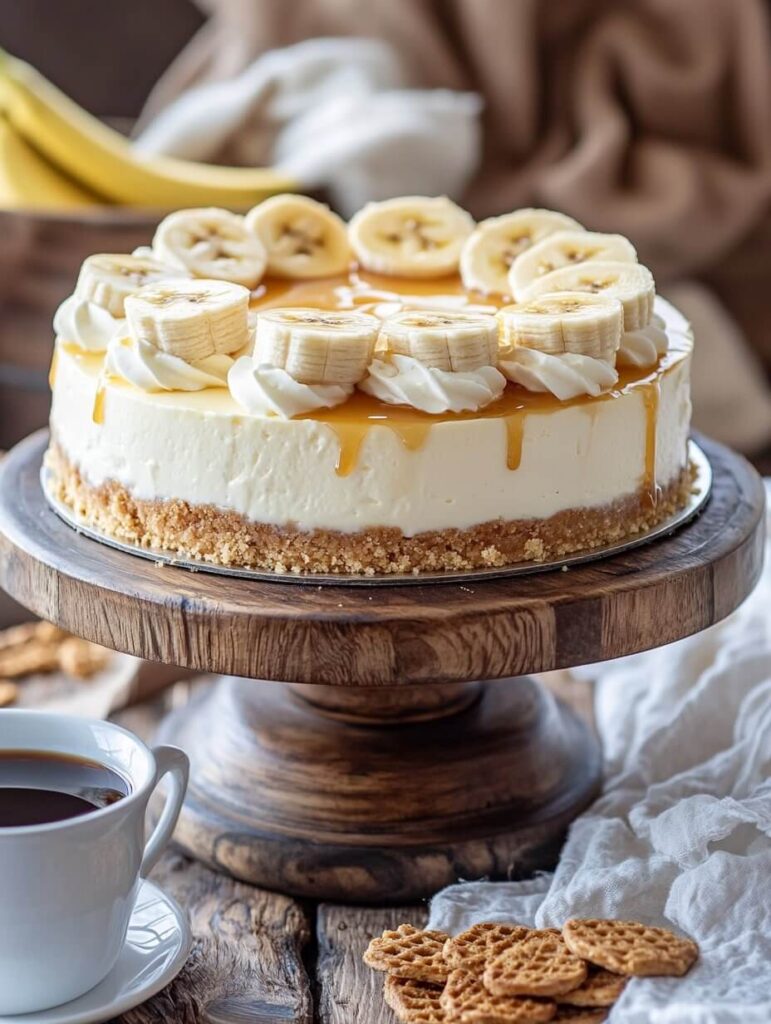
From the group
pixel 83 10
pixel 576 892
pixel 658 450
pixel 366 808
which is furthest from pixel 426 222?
pixel 83 10

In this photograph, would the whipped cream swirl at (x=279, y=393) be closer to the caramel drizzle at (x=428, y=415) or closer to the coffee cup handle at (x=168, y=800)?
the caramel drizzle at (x=428, y=415)

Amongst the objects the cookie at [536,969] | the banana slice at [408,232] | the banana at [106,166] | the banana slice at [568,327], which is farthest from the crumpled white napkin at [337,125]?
the cookie at [536,969]

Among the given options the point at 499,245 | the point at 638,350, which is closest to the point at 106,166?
the point at 499,245

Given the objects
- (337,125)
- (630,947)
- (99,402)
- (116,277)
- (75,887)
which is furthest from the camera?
(337,125)

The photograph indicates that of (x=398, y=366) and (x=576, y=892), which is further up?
(x=398, y=366)

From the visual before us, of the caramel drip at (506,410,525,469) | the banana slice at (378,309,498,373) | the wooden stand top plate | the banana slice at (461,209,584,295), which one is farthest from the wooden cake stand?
the banana slice at (461,209,584,295)

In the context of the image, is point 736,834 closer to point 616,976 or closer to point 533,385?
point 616,976

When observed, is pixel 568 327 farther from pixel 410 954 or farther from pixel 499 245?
pixel 410 954
